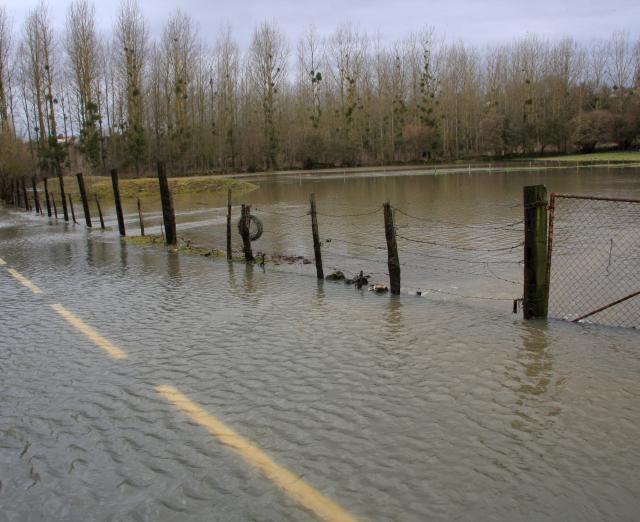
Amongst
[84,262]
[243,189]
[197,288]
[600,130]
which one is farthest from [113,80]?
[197,288]

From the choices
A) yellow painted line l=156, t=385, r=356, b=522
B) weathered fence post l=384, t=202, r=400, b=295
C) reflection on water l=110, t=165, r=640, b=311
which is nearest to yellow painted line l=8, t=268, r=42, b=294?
reflection on water l=110, t=165, r=640, b=311

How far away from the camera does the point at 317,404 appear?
5.98 m

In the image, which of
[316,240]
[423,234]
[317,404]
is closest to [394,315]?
[316,240]

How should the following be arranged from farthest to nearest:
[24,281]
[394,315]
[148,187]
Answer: [148,187]
[24,281]
[394,315]

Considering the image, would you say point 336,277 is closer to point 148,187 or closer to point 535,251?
point 535,251

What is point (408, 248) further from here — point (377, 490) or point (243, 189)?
point (243, 189)

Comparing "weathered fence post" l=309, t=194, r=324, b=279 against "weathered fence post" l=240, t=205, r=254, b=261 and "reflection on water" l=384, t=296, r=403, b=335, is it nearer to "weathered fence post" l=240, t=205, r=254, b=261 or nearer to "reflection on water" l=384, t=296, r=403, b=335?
"reflection on water" l=384, t=296, r=403, b=335

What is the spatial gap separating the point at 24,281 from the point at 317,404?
10192 millimetres

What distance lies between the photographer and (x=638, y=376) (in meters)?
6.68

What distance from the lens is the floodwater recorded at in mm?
4324

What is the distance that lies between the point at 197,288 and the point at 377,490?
848 cm

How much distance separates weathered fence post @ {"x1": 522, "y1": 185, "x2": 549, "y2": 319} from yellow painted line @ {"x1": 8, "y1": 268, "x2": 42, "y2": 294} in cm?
923

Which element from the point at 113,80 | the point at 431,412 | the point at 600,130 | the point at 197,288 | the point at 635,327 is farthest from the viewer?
the point at 113,80

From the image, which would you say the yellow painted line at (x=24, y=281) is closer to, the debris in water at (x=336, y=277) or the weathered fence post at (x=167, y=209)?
the weathered fence post at (x=167, y=209)
